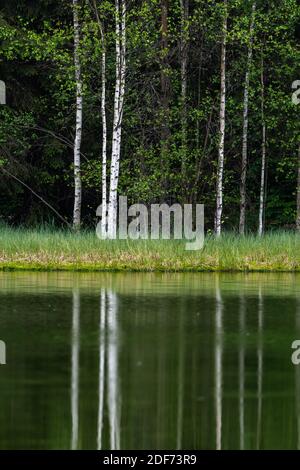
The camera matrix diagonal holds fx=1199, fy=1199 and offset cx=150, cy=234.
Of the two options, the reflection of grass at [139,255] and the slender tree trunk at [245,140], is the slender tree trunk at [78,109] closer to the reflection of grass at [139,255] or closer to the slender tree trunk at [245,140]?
the slender tree trunk at [245,140]

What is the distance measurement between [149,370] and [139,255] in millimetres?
16674

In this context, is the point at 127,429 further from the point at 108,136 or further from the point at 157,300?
the point at 108,136

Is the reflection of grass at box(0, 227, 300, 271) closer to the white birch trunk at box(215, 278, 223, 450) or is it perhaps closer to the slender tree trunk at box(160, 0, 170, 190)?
the slender tree trunk at box(160, 0, 170, 190)

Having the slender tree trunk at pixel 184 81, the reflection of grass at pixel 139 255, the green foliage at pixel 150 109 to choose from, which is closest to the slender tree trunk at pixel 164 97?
the green foliage at pixel 150 109

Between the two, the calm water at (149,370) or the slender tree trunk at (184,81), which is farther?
the slender tree trunk at (184,81)

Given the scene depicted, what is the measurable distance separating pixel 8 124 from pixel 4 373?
27357 mm

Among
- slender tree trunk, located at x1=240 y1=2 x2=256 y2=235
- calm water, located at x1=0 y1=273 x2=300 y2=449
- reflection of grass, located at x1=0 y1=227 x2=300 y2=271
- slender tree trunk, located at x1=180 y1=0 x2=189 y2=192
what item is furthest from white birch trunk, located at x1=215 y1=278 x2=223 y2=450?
slender tree trunk, located at x1=240 y1=2 x2=256 y2=235

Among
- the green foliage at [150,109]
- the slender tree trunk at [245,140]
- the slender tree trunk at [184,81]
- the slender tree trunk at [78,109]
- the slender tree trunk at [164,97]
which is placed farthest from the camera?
the slender tree trunk at [245,140]

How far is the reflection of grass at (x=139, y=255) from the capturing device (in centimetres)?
3025

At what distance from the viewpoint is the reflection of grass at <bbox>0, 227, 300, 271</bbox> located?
30250 millimetres

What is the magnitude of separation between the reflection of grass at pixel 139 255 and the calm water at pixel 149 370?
6544 mm

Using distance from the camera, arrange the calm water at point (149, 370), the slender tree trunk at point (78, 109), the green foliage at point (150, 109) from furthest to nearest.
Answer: the green foliage at point (150, 109) → the slender tree trunk at point (78, 109) → the calm water at point (149, 370)

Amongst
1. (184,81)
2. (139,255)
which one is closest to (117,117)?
(184,81)

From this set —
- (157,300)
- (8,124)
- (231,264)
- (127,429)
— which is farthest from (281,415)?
(8,124)
